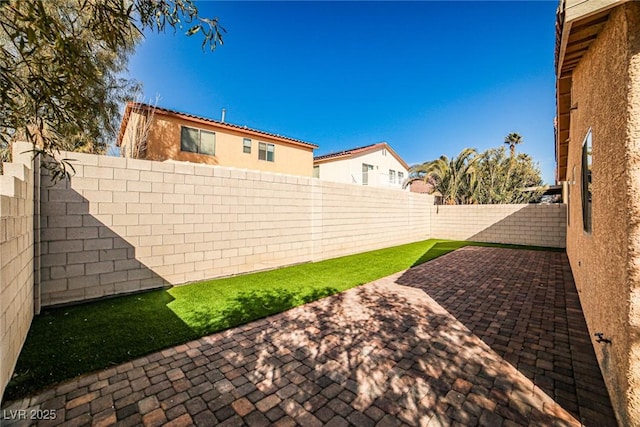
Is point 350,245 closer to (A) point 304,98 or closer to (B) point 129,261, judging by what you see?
(B) point 129,261

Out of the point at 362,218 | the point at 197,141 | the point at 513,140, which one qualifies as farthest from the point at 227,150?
the point at 513,140

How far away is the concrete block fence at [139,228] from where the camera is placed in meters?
3.43

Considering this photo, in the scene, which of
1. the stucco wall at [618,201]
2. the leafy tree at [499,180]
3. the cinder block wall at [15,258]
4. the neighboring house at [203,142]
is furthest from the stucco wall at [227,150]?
the stucco wall at [618,201]

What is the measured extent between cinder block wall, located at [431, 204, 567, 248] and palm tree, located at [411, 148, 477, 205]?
208 cm

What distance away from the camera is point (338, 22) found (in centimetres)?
1191

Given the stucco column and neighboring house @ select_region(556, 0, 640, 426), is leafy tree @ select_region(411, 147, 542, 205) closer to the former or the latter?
neighboring house @ select_region(556, 0, 640, 426)

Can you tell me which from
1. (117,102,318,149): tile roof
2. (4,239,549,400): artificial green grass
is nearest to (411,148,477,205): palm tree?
(117,102,318,149): tile roof

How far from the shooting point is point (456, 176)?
18.4 meters

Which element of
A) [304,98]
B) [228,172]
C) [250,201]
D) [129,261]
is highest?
[304,98]

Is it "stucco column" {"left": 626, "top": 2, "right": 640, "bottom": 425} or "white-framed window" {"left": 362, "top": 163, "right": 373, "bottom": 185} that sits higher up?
"white-framed window" {"left": 362, "top": 163, "right": 373, "bottom": 185}

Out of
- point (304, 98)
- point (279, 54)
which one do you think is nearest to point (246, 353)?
point (279, 54)

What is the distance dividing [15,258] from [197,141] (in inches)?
466

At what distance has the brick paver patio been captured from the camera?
2410mm

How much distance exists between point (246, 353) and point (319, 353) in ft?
3.15
